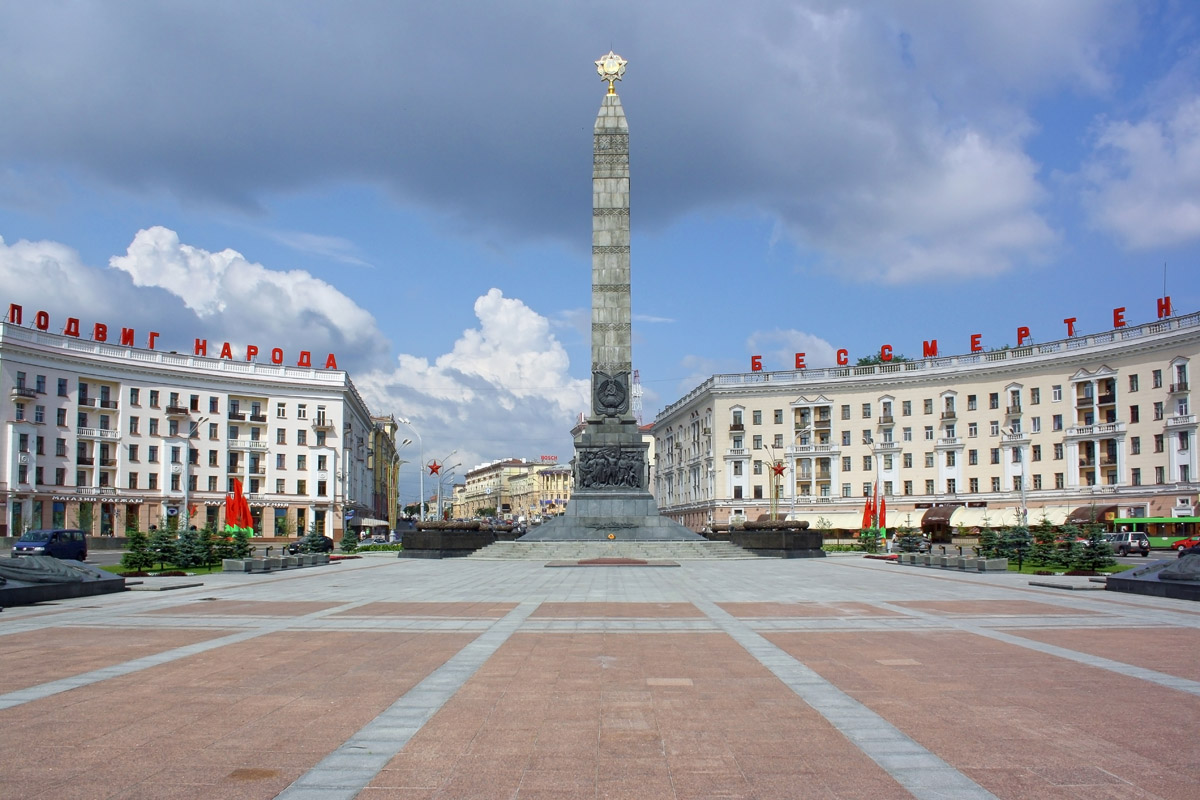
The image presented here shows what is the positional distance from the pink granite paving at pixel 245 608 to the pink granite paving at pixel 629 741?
7514 mm

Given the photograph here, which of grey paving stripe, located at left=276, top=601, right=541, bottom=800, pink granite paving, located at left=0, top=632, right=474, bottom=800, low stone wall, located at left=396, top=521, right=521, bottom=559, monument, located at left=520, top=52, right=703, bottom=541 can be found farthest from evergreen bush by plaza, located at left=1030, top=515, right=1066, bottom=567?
low stone wall, located at left=396, top=521, right=521, bottom=559

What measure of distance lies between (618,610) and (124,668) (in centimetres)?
858

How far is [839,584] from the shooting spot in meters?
23.8

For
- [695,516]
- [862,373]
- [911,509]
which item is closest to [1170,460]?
[911,509]

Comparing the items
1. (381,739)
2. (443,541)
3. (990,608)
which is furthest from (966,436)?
(381,739)

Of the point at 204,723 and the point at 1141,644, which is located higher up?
the point at 204,723

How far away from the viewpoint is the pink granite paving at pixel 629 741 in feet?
20.7

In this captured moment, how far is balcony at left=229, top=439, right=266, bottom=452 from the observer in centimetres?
8319

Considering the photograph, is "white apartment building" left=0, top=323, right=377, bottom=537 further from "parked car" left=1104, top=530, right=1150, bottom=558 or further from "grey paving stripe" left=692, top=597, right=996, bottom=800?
"parked car" left=1104, top=530, right=1150, bottom=558

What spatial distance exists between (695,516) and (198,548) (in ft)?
240

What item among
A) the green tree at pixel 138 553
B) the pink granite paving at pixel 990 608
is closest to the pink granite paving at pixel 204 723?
the pink granite paving at pixel 990 608

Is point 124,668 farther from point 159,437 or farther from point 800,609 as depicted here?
point 159,437

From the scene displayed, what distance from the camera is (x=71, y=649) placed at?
1212cm

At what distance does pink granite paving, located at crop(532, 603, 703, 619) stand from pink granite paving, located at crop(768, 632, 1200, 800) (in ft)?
13.2
